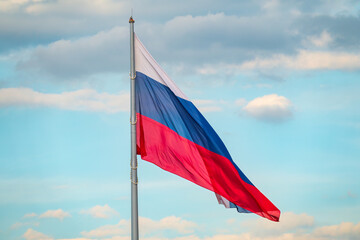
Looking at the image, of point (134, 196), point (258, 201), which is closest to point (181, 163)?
point (134, 196)

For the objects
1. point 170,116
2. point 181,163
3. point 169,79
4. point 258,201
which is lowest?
point 258,201

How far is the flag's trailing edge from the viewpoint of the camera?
71.1 feet

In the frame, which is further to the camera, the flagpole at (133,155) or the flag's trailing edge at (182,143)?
the flag's trailing edge at (182,143)

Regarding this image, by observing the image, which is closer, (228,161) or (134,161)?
(134,161)

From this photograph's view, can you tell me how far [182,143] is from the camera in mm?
21969

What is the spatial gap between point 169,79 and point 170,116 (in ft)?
5.02

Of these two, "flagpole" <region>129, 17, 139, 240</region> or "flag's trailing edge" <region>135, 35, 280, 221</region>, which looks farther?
"flag's trailing edge" <region>135, 35, 280, 221</region>

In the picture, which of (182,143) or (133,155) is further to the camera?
(182,143)

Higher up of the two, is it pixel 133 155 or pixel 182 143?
pixel 182 143

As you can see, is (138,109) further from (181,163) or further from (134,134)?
(181,163)

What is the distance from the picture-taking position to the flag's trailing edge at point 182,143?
71.1ft

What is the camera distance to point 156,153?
848 inches

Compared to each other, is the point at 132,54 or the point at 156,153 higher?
the point at 132,54

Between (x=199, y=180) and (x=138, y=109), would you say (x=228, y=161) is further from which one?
(x=138, y=109)
